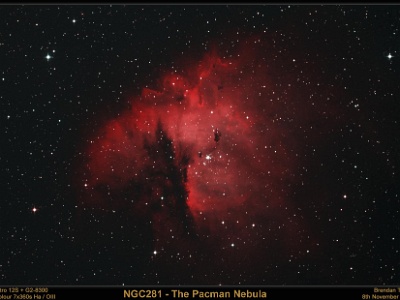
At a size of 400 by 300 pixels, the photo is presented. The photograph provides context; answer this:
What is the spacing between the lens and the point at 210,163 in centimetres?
499

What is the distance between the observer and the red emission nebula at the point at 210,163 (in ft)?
16.0

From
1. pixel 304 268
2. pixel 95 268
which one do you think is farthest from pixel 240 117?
pixel 95 268

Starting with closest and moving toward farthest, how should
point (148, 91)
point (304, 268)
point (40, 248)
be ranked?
point (148, 91) → point (40, 248) → point (304, 268)

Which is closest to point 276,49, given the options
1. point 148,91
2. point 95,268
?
point 148,91

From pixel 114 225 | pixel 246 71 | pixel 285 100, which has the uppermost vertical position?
pixel 246 71

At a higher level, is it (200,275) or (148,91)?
(148,91)

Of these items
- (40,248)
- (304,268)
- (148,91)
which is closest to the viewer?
(148,91)

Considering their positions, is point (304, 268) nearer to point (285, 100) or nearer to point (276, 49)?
point (285, 100)

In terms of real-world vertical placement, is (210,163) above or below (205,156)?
below

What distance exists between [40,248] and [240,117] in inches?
189

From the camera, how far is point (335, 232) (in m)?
5.54

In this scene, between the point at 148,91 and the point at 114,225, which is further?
the point at 114,225

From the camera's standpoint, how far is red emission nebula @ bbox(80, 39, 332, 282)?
487cm

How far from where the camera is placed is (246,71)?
4898 millimetres
